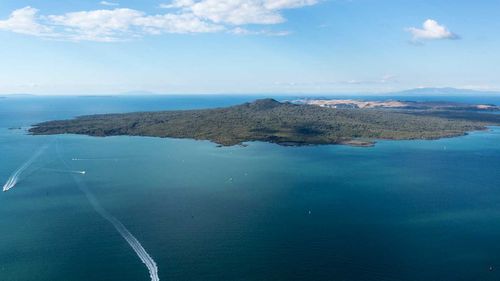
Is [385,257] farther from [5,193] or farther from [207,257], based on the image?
[5,193]

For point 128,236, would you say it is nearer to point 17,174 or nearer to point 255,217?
point 255,217

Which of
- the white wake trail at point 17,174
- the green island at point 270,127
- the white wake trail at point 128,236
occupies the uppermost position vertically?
the green island at point 270,127

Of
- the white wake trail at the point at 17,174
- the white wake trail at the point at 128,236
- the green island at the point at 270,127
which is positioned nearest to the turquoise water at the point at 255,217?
the white wake trail at the point at 128,236

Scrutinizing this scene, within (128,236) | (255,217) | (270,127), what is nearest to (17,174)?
(128,236)

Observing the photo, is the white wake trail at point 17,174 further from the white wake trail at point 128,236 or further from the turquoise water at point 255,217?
the white wake trail at point 128,236

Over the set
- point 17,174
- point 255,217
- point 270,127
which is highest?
point 270,127

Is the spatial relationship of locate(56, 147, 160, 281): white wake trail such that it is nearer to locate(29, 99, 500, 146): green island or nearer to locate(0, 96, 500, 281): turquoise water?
locate(0, 96, 500, 281): turquoise water
